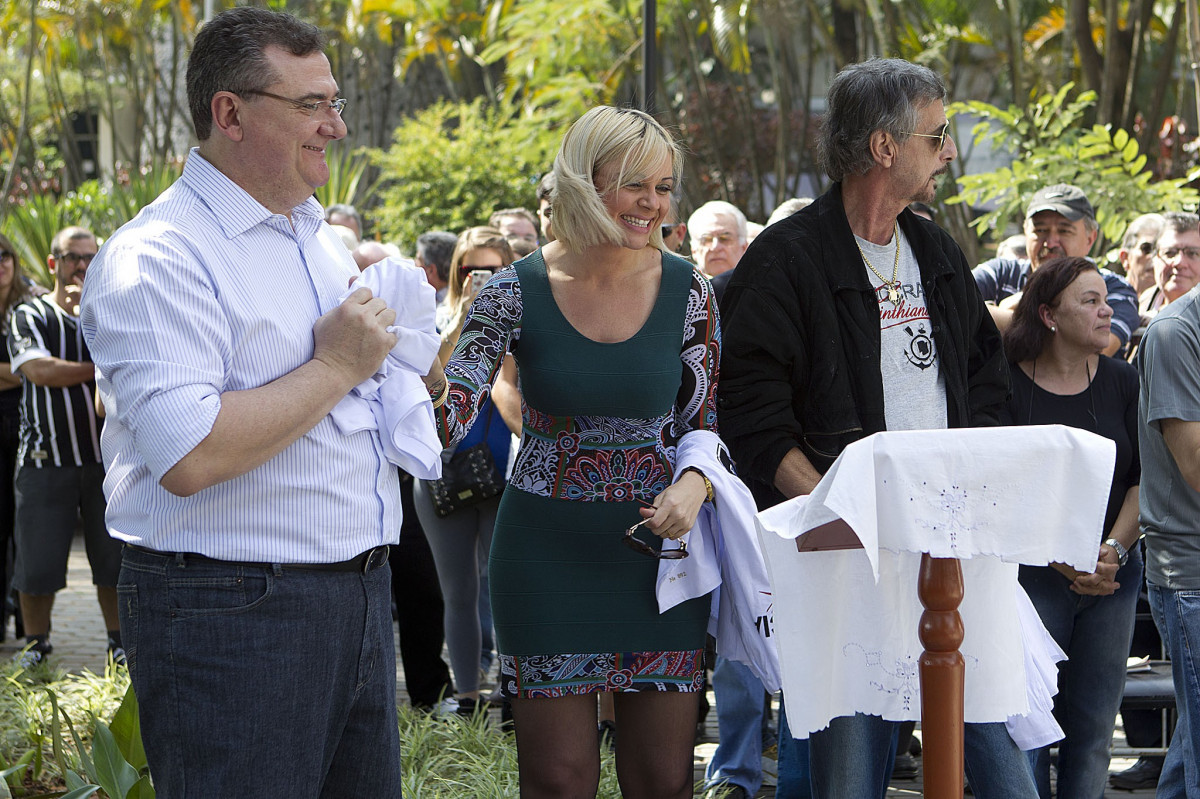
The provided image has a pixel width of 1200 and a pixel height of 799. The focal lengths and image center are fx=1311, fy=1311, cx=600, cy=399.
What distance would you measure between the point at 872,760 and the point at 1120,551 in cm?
147

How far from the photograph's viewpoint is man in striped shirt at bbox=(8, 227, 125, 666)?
7.05m

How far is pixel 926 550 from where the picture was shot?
90.1 inches

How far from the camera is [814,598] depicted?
275 cm

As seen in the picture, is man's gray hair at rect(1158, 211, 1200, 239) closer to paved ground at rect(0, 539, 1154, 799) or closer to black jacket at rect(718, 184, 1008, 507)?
paved ground at rect(0, 539, 1154, 799)

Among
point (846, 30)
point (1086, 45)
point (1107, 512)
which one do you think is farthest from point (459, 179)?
point (1107, 512)

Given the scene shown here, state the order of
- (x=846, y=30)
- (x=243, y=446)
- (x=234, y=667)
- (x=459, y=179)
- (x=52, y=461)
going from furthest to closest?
(x=846, y=30)
(x=459, y=179)
(x=52, y=461)
(x=234, y=667)
(x=243, y=446)

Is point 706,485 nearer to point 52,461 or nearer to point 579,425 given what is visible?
point 579,425

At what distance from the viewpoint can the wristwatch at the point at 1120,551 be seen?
4.16 metres

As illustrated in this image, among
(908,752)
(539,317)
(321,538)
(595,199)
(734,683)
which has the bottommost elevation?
(908,752)

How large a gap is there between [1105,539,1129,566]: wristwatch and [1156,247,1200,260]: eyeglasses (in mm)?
Answer: 2660

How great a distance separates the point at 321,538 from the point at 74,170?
2918 cm

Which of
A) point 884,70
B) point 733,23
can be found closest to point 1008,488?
point 884,70

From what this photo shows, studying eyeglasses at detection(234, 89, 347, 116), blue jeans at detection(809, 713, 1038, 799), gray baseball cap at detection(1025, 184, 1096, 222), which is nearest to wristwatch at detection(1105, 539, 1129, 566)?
blue jeans at detection(809, 713, 1038, 799)

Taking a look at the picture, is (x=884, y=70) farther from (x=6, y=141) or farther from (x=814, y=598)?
(x=6, y=141)
